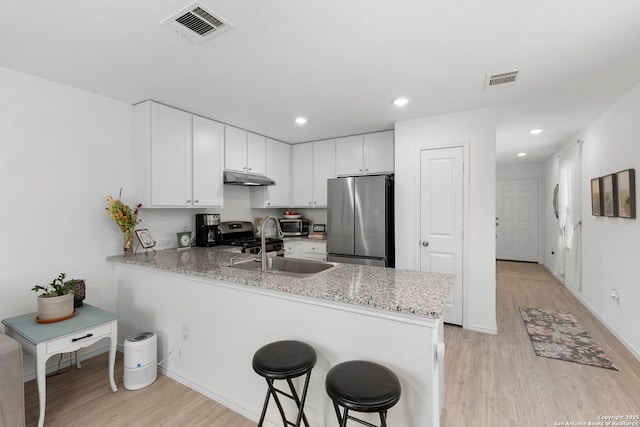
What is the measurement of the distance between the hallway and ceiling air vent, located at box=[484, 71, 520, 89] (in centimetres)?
244

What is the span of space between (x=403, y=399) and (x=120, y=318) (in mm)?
2761

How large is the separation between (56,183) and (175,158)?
98cm

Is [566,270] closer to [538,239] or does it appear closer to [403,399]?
[538,239]

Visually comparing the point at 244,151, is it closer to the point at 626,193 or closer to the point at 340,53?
the point at 340,53

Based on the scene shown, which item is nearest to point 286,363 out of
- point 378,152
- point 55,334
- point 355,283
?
point 355,283

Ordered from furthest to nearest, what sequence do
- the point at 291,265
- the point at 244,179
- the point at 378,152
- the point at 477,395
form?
1. the point at 378,152
2. the point at 244,179
3. the point at 291,265
4. the point at 477,395

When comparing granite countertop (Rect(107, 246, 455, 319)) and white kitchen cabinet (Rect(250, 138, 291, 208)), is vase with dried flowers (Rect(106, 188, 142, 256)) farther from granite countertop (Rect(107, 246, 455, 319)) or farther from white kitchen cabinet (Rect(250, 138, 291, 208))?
white kitchen cabinet (Rect(250, 138, 291, 208))

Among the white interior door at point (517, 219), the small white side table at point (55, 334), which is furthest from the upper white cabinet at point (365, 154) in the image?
the white interior door at point (517, 219)

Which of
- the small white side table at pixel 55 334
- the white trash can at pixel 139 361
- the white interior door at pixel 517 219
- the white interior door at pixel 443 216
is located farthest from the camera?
the white interior door at pixel 517 219

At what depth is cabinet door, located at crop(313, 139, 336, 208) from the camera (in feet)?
14.3

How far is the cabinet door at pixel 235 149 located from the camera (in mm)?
3621

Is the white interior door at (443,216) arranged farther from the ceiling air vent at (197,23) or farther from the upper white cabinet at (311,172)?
the ceiling air vent at (197,23)

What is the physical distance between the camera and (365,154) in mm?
4078

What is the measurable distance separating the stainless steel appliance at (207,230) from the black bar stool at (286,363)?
2.26 m
